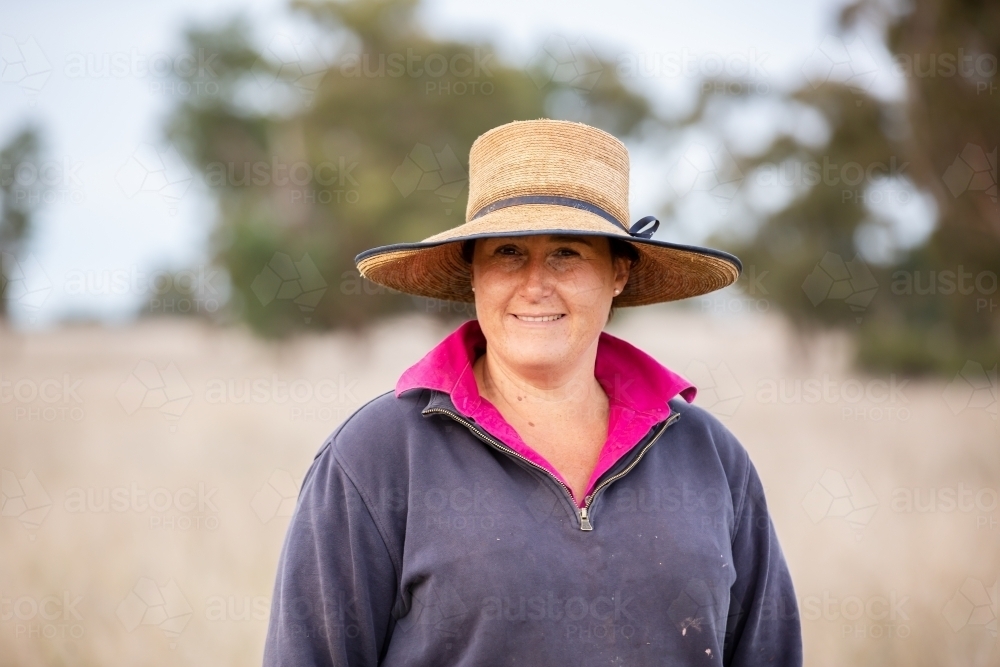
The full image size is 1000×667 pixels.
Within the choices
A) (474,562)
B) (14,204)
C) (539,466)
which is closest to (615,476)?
(539,466)

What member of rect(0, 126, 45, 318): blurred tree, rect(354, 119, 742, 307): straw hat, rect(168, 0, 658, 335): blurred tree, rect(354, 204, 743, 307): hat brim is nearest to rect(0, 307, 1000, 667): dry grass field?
rect(354, 204, 743, 307): hat brim

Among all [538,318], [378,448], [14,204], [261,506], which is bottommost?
[261,506]

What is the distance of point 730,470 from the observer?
2311 millimetres

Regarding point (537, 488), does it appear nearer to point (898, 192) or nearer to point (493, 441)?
point (493, 441)

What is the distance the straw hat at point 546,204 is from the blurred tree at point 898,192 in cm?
897

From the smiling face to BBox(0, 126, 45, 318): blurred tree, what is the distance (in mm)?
18639

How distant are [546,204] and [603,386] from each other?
61 centimetres

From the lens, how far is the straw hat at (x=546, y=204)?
84.8 inches

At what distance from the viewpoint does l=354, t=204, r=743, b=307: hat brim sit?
6.92 feet

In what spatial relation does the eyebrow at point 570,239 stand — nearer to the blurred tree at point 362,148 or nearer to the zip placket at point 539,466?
the zip placket at point 539,466

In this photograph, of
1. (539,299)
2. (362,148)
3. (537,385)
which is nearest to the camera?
(539,299)

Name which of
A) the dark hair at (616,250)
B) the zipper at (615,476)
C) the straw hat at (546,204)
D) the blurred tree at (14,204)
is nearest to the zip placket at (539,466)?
the zipper at (615,476)

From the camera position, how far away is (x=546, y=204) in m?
2.21

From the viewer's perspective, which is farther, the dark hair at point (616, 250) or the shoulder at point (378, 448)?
the dark hair at point (616, 250)
